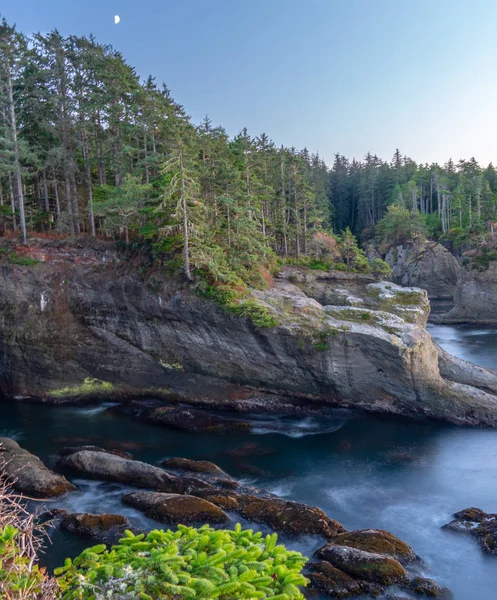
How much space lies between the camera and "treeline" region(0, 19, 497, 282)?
31375 mm

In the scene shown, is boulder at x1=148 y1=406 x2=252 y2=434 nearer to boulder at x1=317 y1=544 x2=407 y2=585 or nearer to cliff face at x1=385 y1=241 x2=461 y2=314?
boulder at x1=317 y1=544 x2=407 y2=585

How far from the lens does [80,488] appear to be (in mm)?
18844

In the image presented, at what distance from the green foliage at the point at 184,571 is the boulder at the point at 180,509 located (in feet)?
27.4

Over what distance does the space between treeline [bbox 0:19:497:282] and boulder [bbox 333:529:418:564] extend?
1814 cm

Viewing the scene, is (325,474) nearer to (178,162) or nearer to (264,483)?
(264,483)

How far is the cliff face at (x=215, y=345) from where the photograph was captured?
27422 mm

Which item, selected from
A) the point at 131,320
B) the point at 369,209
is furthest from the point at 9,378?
the point at 369,209

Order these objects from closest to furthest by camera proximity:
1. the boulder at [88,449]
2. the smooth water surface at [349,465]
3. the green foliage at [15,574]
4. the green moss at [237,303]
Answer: the green foliage at [15,574] → the smooth water surface at [349,465] → the boulder at [88,449] → the green moss at [237,303]

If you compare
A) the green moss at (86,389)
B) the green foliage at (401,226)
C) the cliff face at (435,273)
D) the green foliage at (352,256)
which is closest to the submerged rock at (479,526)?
the green moss at (86,389)

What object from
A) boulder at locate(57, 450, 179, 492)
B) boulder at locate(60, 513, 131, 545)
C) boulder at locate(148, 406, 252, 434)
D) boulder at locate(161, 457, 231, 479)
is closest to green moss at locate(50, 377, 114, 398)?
boulder at locate(148, 406, 252, 434)

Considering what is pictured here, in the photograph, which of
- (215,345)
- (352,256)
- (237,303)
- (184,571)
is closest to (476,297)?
(352,256)

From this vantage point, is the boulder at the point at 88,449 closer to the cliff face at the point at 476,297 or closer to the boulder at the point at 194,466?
the boulder at the point at 194,466

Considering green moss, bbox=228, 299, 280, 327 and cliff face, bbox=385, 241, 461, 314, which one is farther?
cliff face, bbox=385, 241, 461, 314

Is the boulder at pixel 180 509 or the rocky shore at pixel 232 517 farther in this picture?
the boulder at pixel 180 509
